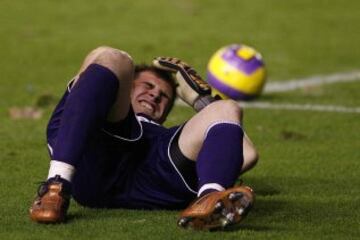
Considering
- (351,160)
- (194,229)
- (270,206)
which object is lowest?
(351,160)

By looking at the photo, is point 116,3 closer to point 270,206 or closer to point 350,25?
point 350,25

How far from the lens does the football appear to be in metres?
11.0

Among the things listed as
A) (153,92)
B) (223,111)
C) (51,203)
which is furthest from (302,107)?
(51,203)

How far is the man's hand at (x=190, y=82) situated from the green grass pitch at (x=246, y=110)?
674 mm

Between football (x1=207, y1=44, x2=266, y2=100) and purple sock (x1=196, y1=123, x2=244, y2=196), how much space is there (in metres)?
5.27

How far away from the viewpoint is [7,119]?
32.9 ft

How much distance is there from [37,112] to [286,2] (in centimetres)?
961

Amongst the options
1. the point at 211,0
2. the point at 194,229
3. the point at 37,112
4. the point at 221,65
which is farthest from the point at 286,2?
the point at 194,229

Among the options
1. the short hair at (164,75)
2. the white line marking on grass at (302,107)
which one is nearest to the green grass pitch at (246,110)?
the white line marking on grass at (302,107)

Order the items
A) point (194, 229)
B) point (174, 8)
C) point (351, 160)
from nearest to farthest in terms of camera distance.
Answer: point (194, 229), point (351, 160), point (174, 8)

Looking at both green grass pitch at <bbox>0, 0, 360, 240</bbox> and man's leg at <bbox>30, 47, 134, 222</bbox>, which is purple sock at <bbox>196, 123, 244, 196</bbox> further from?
man's leg at <bbox>30, 47, 134, 222</bbox>

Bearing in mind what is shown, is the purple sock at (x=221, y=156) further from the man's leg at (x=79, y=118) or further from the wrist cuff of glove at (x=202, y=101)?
the wrist cuff of glove at (x=202, y=101)

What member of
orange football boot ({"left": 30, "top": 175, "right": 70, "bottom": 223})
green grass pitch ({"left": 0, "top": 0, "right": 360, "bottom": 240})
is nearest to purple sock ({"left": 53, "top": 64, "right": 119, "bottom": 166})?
orange football boot ({"left": 30, "top": 175, "right": 70, "bottom": 223})

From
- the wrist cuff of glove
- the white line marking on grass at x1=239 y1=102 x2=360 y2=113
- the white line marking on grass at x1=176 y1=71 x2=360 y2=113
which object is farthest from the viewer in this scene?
the white line marking on grass at x1=176 y1=71 x2=360 y2=113
